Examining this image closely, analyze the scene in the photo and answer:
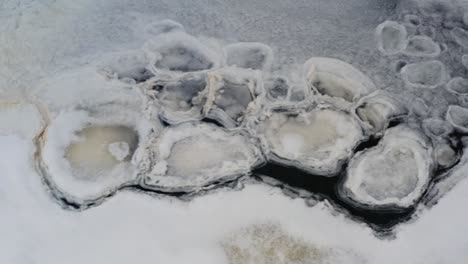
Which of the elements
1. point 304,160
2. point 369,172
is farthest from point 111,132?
point 369,172

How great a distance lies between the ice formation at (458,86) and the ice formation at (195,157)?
628 millimetres

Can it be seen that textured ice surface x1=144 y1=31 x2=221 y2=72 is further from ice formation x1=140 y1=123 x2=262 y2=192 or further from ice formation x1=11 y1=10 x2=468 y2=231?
ice formation x1=140 y1=123 x2=262 y2=192

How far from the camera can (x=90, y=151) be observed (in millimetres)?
1533

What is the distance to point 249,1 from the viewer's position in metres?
2.00

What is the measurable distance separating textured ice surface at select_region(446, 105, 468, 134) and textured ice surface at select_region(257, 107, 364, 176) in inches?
10.7

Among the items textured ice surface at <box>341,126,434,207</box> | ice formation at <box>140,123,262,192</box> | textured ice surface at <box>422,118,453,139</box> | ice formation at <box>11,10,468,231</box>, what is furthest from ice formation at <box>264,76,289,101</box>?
textured ice surface at <box>422,118,453,139</box>

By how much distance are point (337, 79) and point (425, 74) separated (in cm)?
27

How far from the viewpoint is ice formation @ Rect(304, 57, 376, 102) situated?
5.53 feet

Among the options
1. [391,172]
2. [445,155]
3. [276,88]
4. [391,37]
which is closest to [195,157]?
[276,88]

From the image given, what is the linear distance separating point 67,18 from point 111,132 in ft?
1.81

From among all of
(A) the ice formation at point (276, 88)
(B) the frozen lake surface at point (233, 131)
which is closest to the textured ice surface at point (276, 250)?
(B) the frozen lake surface at point (233, 131)

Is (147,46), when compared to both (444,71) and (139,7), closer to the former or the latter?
(139,7)

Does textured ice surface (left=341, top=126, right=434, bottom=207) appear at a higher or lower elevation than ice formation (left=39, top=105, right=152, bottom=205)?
higher

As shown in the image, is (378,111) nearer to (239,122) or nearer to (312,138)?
(312,138)
